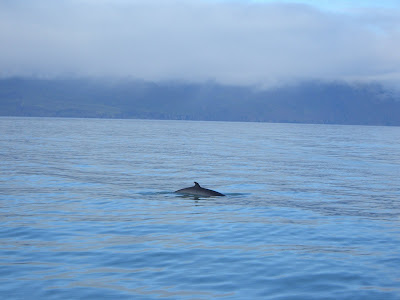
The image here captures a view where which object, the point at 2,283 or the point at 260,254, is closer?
the point at 2,283

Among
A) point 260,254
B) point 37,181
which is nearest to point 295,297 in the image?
point 260,254

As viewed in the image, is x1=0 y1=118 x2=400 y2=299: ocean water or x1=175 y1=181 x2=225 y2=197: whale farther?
x1=175 y1=181 x2=225 y2=197: whale

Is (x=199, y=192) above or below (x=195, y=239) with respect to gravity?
above

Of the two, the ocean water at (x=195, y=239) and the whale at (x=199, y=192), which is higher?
the whale at (x=199, y=192)

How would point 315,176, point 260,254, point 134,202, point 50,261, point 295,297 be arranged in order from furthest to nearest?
point 315,176, point 134,202, point 260,254, point 50,261, point 295,297

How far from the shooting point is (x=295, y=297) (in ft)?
37.3

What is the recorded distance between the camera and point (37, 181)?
3017 centimetres

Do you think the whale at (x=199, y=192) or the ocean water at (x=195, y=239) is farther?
the whale at (x=199, y=192)

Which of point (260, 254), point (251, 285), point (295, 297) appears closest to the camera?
point (295, 297)

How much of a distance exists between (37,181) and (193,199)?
1112 cm

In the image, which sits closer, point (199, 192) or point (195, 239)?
point (195, 239)

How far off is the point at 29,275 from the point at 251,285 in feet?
18.1

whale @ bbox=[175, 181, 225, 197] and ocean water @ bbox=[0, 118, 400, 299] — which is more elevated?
whale @ bbox=[175, 181, 225, 197]

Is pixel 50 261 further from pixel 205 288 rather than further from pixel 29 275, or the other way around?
pixel 205 288
